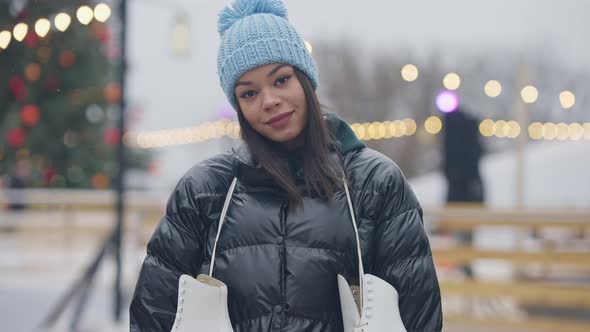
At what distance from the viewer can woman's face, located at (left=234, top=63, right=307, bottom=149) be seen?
1.87 metres

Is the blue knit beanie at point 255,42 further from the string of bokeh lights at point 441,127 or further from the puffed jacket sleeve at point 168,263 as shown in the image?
the string of bokeh lights at point 441,127

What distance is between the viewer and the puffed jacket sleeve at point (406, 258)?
1.71 meters

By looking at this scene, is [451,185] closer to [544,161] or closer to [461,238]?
[461,238]

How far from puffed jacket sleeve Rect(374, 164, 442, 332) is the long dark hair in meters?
0.13

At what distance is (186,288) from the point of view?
175cm

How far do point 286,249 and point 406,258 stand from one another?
0.84ft

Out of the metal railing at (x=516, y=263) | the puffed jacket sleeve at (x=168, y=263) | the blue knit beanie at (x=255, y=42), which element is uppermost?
the blue knit beanie at (x=255, y=42)

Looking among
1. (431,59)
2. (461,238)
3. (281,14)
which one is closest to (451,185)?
(461,238)

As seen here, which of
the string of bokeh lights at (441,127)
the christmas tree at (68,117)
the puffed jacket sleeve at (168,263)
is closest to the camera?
the puffed jacket sleeve at (168,263)

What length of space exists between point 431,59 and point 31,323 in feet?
70.4

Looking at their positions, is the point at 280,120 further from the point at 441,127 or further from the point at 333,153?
the point at 441,127

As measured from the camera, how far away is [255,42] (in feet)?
6.15

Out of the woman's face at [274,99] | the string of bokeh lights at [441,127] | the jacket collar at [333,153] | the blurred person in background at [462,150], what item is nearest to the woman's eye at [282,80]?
the woman's face at [274,99]

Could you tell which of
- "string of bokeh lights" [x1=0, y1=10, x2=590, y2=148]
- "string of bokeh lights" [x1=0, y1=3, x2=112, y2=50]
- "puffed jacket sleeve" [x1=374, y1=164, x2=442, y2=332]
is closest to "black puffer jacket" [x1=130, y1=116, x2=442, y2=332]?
"puffed jacket sleeve" [x1=374, y1=164, x2=442, y2=332]
